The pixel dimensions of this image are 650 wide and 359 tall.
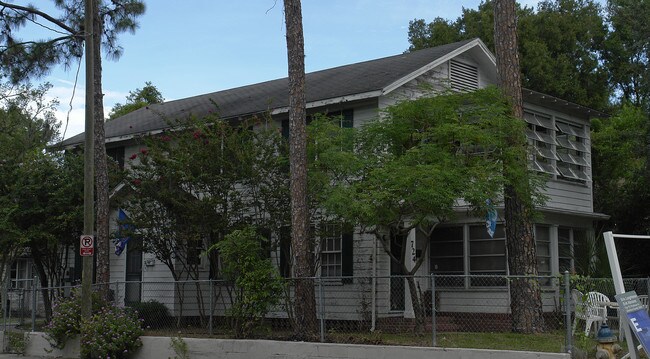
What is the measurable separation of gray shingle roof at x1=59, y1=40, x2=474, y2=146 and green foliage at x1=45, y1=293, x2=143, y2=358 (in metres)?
5.01

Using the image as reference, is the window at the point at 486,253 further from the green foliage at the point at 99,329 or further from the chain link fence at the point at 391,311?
the green foliage at the point at 99,329

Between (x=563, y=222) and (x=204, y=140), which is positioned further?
(x=563, y=222)

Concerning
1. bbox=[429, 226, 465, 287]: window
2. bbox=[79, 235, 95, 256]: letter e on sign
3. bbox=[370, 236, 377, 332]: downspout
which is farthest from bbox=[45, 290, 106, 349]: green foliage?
bbox=[429, 226, 465, 287]: window

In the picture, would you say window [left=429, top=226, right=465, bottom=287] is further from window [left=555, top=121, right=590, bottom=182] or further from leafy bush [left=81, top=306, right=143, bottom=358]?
leafy bush [left=81, top=306, right=143, bottom=358]

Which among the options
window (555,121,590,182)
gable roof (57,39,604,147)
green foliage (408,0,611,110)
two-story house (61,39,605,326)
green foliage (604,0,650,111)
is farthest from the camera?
green foliage (408,0,611,110)

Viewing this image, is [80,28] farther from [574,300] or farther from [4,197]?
[574,300]

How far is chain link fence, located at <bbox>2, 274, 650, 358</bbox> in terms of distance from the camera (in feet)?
38.3

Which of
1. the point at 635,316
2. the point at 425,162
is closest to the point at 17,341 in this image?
the point at 425,162

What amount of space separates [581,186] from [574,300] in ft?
27.3

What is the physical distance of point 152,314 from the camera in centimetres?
1748

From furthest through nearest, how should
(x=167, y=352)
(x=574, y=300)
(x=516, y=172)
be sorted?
(x=167, y=352) < (x=516, y=172) < (x=574, y=300)

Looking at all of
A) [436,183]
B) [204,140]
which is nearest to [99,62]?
[204,140]

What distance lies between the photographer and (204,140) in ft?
51.6

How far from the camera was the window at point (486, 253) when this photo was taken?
1672 centimetres
